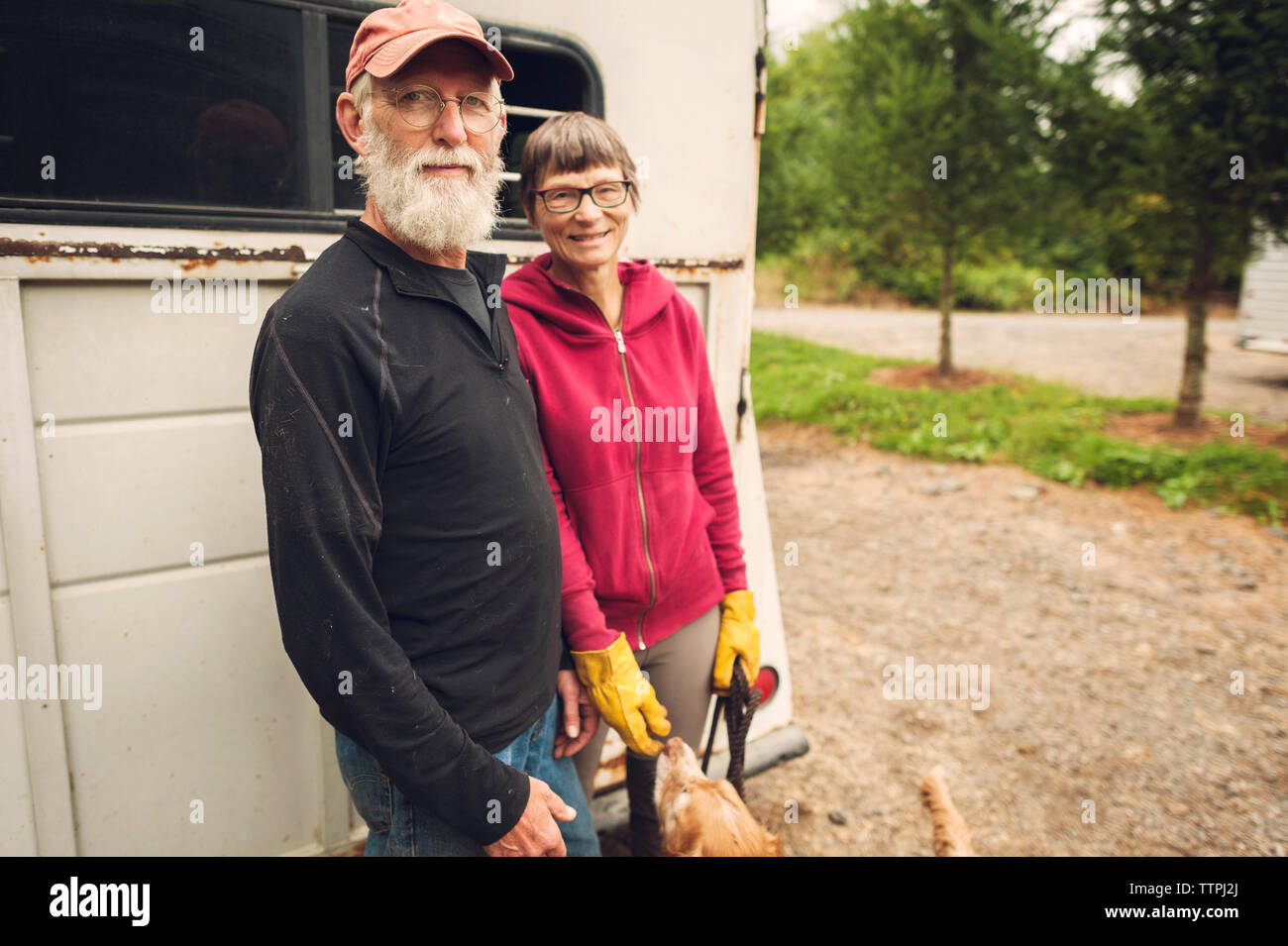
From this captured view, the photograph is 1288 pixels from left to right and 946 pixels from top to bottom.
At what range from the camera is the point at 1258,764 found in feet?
11.1

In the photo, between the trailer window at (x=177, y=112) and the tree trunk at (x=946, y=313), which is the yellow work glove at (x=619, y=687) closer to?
the trailer window at (x=177, y=112)

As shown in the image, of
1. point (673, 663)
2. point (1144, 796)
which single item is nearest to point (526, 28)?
point (673, 663)

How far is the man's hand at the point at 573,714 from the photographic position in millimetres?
1966

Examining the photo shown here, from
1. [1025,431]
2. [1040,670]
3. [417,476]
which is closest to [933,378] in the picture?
[1025,431]

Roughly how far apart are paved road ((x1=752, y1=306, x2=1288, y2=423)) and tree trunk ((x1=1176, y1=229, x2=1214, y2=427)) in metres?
1.52

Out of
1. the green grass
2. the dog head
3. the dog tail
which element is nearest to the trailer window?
the dog head

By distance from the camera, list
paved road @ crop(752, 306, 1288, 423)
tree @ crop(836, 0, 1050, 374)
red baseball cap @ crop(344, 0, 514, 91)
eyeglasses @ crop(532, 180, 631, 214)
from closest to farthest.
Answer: red baseball cap @ crop(344, 0, 514, 91) < eyeglasses @ crop(532, 180, 631, 214) < tree @ crop(836, 0, 1050, 374) < paved road @ crop(752, 306, 1288, 423)

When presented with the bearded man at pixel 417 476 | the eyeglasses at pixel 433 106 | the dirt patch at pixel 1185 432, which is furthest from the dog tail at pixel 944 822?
the dirt patch at pixel 1185 432

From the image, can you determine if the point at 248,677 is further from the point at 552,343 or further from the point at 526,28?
the point at 526,28

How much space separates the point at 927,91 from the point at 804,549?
21.8ft

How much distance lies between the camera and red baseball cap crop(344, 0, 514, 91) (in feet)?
4.59

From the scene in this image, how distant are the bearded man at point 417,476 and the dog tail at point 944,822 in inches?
47.6

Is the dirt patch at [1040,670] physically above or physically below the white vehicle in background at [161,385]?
below

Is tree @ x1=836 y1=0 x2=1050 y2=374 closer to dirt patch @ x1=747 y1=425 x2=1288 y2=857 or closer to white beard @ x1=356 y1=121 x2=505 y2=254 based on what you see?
dirt patch @ x1=747 y1=425 x2=1288 y2=857
